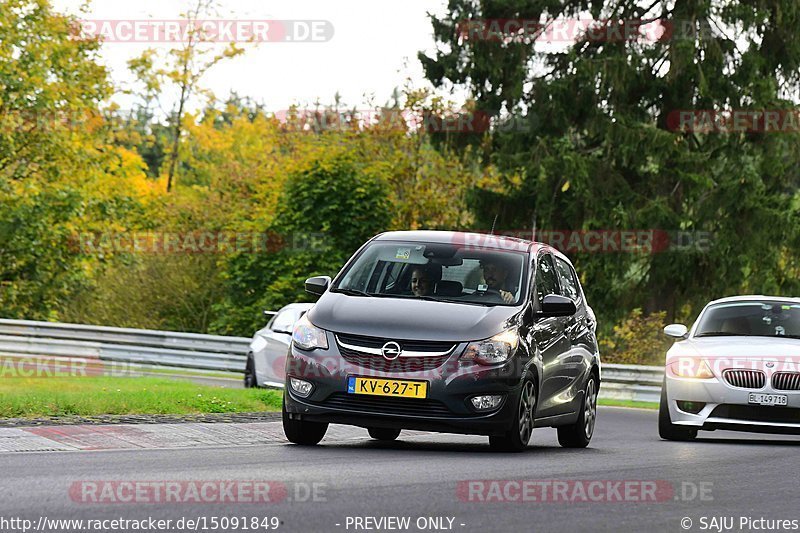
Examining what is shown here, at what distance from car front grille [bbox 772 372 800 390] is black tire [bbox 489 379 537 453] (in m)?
4.05

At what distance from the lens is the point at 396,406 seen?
11.5m

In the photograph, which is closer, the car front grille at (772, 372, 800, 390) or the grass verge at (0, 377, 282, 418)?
the grass verge at (0, 377, 282, 418)

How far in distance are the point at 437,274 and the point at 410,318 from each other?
1056 mm

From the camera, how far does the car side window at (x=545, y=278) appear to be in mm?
13000

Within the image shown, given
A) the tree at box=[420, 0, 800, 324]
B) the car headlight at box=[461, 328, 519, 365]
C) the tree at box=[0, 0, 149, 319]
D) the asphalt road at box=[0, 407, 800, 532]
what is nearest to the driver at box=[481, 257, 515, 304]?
the car headlight at box=[461, 328, 519, 365]

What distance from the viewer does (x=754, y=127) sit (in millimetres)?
37750

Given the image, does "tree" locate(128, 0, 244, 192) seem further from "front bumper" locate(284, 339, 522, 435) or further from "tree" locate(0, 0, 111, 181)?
"front bumper" locate(284, 339, 522, 435)

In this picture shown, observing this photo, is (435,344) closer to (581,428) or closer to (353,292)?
(353,292)

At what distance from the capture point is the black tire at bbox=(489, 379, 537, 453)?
11922 millimetres

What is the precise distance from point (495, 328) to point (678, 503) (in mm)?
2947

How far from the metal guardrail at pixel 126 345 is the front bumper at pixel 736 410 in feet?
51.7

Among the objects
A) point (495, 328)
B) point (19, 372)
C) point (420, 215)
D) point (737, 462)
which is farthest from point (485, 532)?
point (420, 215)

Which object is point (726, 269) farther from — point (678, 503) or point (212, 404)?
point (678, 503)

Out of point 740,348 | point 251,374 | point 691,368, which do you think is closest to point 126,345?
point 251,374
